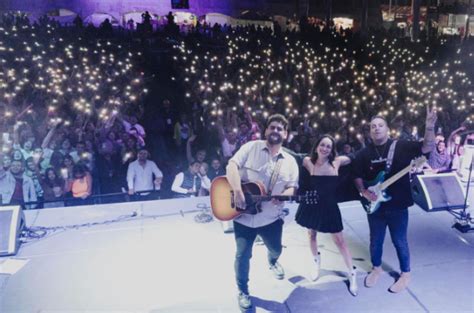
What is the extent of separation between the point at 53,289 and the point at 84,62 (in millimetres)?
8316

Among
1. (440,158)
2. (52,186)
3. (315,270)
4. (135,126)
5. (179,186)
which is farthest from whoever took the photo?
(135,126)

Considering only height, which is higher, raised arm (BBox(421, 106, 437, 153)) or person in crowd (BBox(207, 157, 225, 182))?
raised arm (BBox(421, 106, 437, 153))

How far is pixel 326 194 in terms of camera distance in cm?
352

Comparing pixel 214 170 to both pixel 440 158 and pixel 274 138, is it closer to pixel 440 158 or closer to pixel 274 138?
pixel 274 138

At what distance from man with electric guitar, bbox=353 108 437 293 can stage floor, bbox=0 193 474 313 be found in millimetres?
488

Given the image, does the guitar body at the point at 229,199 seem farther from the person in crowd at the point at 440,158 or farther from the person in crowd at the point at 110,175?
the person in crowd at the point at 440,158

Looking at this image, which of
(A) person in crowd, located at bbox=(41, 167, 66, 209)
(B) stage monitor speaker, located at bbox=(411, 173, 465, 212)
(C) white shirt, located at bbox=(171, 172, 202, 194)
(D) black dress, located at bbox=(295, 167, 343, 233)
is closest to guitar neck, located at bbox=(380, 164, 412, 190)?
(D) black dress, located at bbox=(295, 167, 343, 233)

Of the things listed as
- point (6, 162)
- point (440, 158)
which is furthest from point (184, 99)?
point (440, 158)

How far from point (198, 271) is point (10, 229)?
226 cm

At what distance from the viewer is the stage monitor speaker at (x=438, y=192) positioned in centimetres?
521

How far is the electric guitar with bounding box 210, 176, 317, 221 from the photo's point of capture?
3195mm

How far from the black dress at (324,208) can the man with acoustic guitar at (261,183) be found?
0.89 ft

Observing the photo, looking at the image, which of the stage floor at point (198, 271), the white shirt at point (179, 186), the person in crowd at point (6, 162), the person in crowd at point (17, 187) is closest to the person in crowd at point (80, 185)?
the person in crowd at point (17, 187)

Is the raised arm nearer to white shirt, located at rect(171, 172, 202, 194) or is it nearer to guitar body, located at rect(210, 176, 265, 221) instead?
guitar body, located at rect(210, 176, 265, 221)
